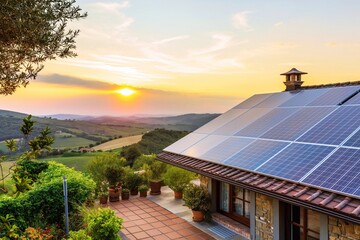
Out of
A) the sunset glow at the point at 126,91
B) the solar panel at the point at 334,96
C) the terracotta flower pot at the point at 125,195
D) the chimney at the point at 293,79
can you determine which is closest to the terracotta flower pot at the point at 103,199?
the terracotta flower pot at the point at 125,195

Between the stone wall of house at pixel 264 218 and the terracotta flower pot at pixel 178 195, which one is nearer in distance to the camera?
the stone wall of house at pixel 264 218

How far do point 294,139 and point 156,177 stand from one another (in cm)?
1016

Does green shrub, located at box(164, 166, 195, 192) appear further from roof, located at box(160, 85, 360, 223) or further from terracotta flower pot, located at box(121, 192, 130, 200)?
terracotta flower pot, located at box(121, 192, 130, 200)

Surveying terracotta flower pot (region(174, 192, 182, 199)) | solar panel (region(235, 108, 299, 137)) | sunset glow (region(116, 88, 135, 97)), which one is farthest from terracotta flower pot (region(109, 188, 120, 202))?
sunset glow (region(116, 88, 135, 97))

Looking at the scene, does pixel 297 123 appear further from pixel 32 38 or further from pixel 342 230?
pixel 32 38

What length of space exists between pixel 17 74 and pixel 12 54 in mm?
500

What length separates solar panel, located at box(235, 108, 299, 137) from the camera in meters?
11.6

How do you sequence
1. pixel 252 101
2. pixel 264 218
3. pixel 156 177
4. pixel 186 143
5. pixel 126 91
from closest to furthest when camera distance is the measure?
pixel 264 218, pixel 186 143, pixel 252 101, pixel 156 177, pixel 126 91

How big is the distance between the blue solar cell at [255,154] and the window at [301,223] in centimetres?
164

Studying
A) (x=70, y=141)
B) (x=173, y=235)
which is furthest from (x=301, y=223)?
(x=70, y=141)

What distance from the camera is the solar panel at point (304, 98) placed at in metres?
12.8

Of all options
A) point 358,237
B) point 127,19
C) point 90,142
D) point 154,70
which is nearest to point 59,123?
point 90,142

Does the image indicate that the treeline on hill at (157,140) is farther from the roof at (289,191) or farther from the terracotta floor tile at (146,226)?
the roof at (289,191)

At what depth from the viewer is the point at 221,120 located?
15430 mm
